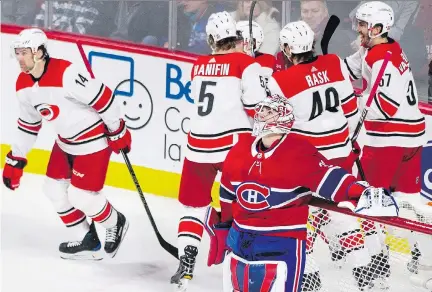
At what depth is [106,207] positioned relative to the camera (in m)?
5.59

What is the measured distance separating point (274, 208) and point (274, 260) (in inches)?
6.6

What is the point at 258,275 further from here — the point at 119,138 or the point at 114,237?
the point at 114,237

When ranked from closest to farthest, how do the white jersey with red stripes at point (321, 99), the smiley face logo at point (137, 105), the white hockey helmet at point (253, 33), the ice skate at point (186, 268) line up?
the white jersey with red stripes at point (321, 99) < the ice skate at point (186, 268) < the white hockey helmet at point (253, 33) < the smiley face logo at point (137, 105)

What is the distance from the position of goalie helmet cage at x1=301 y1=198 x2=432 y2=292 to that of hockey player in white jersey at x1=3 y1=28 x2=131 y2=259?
5.40 ft

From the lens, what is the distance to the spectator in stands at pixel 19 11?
24.1ft

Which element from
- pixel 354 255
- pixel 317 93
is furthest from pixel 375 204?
pixel 317 93

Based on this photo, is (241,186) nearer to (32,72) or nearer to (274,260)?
(274,260)

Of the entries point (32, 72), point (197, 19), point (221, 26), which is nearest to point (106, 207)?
point (32, 72)

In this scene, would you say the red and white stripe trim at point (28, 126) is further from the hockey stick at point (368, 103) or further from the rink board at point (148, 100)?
the hockey stick at point (368, 103)

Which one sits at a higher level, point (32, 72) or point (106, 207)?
point (32, 72)

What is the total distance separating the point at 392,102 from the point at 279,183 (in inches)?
65.7

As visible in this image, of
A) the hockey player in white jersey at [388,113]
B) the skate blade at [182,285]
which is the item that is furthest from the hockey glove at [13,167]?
the hockey player in white jersey at [388,113]

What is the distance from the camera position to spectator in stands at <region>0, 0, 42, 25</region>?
7.35 metres

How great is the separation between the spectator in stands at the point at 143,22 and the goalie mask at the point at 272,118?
3.05m
